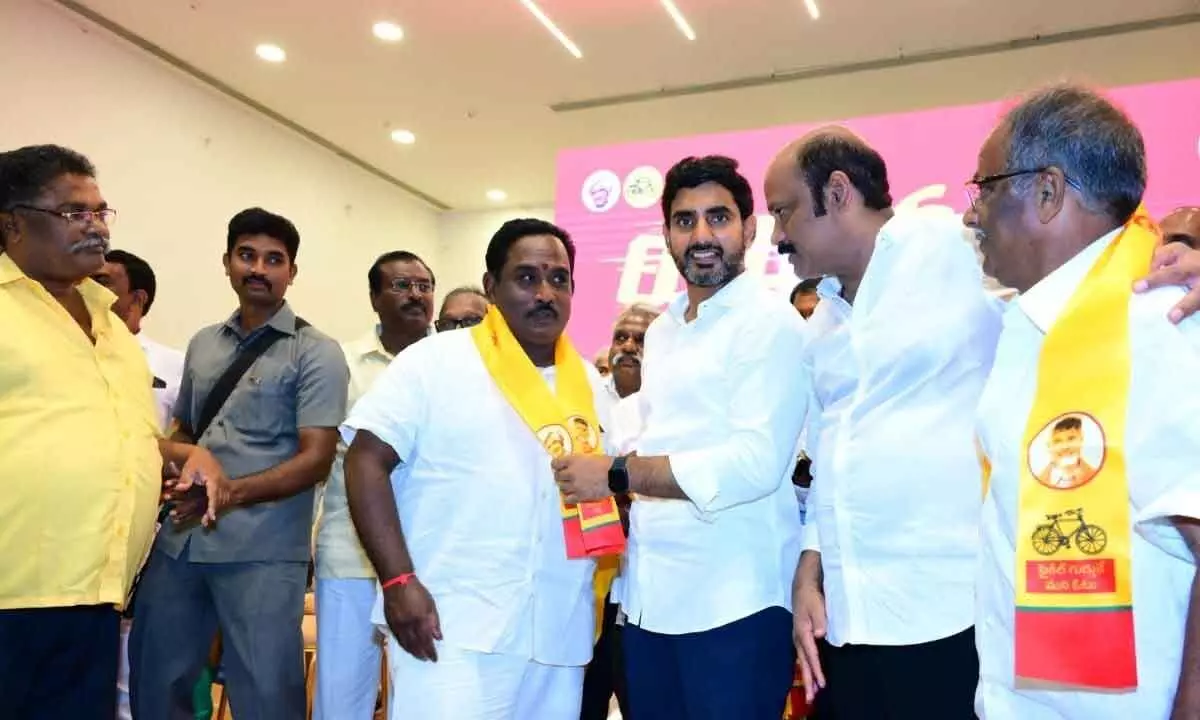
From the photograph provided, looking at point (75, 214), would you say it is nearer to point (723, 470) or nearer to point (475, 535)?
point (475, 535)

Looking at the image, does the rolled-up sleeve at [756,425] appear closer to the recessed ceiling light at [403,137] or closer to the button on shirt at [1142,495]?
the button on shirt at [1142,495]

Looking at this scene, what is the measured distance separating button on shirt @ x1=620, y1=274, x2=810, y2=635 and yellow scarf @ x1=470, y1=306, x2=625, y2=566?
3.3 inches

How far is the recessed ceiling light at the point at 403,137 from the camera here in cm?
754

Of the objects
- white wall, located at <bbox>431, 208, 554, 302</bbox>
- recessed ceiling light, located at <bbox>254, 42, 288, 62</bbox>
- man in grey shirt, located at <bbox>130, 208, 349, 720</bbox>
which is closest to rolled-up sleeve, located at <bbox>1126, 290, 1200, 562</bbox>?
man in grey shirt, located at <bbox>130, 208, 349, 720</bbox>

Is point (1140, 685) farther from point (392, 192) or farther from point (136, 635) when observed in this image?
point (392, 192)

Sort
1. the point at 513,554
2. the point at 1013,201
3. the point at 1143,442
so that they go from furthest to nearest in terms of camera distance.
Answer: the point at 513,554 < the point at 1013,201 < the point at 1143,442

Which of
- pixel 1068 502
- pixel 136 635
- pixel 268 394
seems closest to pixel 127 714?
pixel 136 635

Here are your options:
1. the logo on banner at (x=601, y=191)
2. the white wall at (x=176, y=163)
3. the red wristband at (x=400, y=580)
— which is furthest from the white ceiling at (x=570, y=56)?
the red wristband at (x=400, y=580)

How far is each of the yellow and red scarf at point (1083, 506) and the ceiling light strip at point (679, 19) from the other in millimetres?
4523

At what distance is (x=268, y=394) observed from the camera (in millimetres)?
2770

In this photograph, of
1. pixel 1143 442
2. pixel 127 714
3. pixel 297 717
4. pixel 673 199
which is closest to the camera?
pixel 1143 442

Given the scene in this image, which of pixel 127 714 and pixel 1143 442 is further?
pixel 127 714

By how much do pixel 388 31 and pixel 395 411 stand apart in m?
4.39

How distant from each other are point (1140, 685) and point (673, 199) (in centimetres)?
→ 139
